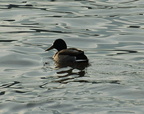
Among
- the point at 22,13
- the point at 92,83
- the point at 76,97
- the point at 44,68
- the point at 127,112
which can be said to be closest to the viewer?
the point at 127,112

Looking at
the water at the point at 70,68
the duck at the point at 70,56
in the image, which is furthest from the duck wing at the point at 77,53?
the water at the point at 70,68

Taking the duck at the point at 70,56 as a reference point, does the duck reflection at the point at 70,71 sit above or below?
below

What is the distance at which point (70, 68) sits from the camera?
63.5 feet

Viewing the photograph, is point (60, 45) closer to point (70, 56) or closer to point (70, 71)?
point (70, 56)

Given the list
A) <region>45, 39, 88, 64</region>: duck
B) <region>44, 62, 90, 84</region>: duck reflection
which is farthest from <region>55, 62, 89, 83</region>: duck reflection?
<region>45, 39, 88, 64</region>: duck

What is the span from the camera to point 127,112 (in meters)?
14.0

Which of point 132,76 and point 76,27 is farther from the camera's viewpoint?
point 76,27

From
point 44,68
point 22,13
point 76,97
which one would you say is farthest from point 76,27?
point 76,97

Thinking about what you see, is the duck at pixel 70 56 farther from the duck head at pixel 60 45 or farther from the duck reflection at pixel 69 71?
the duck head at pixel 60 45

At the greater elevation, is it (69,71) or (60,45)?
(60,45)

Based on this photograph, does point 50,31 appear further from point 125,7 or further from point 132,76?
point 132,76

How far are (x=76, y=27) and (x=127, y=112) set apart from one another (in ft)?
43.7

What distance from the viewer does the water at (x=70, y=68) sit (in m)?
14.9

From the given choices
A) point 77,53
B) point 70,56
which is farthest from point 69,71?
point 70,56
